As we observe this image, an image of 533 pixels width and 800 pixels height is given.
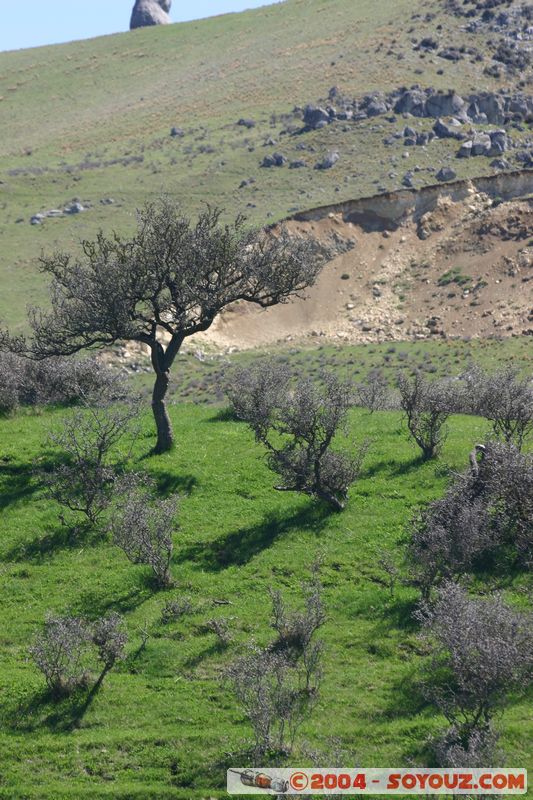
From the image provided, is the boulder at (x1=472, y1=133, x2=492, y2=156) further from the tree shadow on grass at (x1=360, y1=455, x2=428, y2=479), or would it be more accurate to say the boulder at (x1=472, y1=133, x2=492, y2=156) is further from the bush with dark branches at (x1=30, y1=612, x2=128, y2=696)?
the bush with dark branches at (x1=30, y1=612, x2=128, y2=696)

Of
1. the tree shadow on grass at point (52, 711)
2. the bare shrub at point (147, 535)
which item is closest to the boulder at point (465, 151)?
the bare shrub at point (147, 535)

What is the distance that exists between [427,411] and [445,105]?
259 feet

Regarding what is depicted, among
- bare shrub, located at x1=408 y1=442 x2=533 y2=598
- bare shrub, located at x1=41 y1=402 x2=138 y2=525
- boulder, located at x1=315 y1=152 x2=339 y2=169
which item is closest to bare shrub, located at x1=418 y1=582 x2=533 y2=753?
bare shrub, located at x1=408 y1=442 x2=533 y2=598

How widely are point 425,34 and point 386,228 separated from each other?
53.7 meters

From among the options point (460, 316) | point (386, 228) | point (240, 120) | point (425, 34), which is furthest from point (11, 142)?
point (460, 316)

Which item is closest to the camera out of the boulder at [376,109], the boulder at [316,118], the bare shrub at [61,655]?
the bare shrub at [61,655]

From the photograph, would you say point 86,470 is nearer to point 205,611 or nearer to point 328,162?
point 205,611

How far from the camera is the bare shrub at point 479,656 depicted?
675 inches

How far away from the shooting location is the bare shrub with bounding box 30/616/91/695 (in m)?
19.6

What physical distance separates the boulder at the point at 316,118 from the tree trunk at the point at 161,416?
79.4 m

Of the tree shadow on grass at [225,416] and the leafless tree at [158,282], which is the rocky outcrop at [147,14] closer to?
the tree shadow on grass at [225,416]

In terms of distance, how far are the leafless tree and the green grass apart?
3.19 meters

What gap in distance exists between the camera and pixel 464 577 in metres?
22.8

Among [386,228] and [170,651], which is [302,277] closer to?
[170,651]
